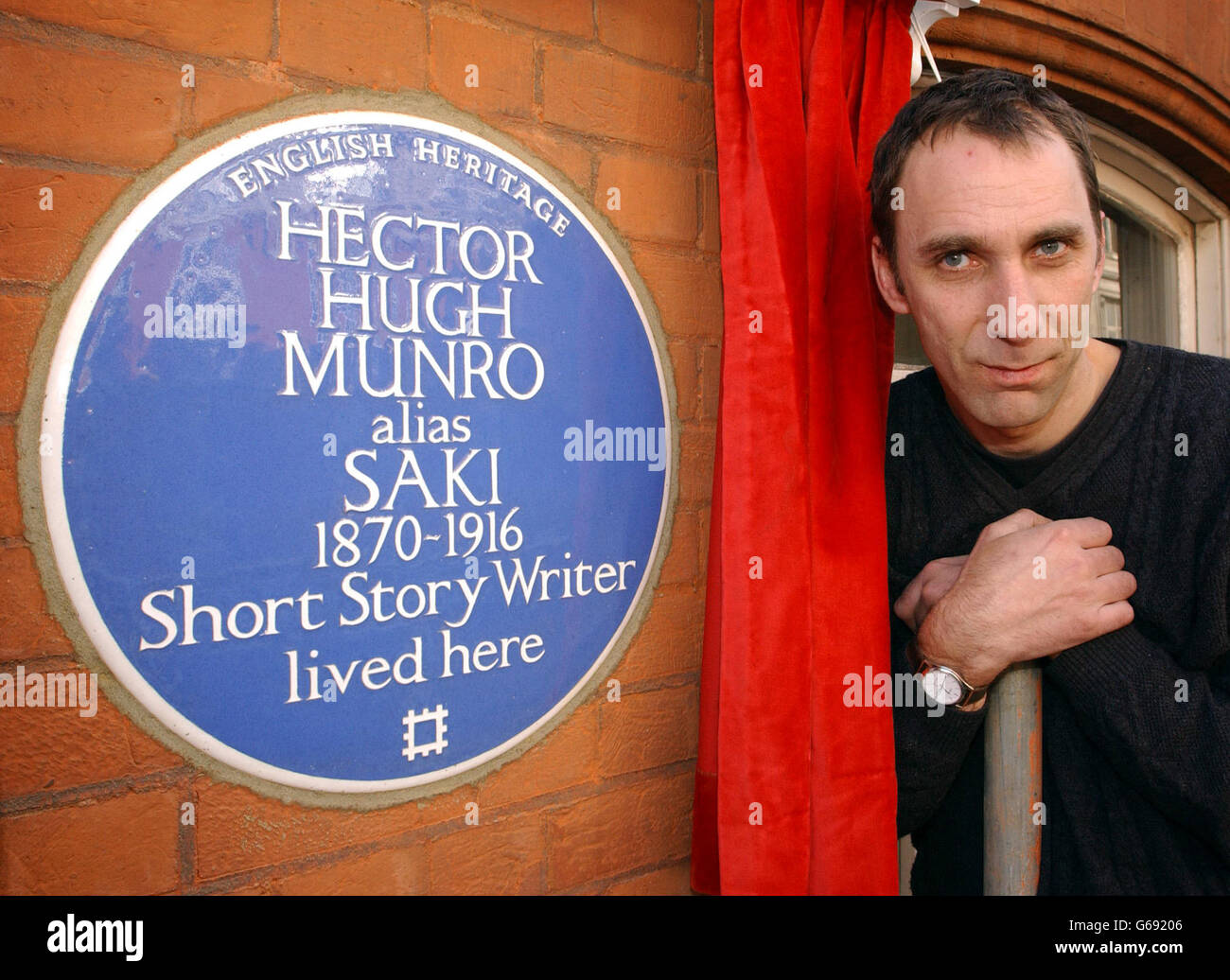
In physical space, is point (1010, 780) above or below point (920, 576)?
below

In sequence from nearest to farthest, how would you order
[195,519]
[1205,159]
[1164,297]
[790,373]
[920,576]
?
[195,519]
[790,373]
[920,576]
[1205,159]
[1164,297]

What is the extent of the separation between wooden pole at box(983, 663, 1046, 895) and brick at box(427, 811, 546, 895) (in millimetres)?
686

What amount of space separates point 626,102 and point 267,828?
1195 millimetres

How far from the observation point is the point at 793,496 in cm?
122

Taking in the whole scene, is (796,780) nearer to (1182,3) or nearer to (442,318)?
(442,318)

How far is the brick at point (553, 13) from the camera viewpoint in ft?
3.87

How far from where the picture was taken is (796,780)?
3.95ft

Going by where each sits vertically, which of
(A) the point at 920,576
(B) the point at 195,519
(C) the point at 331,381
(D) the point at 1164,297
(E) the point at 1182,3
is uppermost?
(E) the point at 1182,3

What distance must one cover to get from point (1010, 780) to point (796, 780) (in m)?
0.31

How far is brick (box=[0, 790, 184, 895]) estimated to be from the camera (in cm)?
89

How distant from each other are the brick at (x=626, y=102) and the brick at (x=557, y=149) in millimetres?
27

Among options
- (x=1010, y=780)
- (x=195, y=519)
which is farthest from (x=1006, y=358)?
(x=195, y=519)

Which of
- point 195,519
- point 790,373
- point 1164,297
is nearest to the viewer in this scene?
point 195,519

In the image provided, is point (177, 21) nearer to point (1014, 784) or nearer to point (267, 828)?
point (267, 828)
